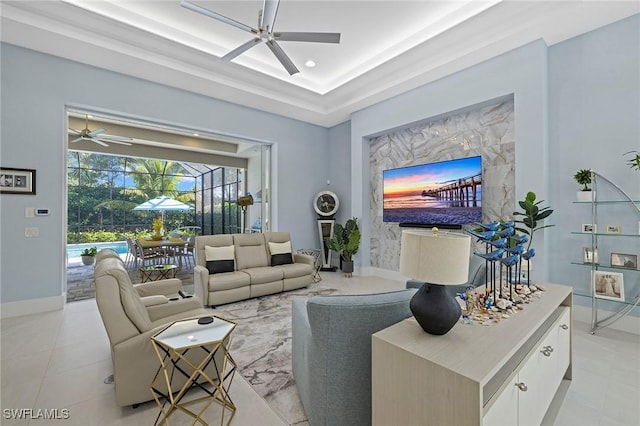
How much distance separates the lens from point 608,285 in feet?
10.0

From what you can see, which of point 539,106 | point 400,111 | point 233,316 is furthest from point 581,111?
point 233,316

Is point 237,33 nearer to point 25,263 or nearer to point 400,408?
point 25,263

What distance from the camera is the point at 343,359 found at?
1.50 metres

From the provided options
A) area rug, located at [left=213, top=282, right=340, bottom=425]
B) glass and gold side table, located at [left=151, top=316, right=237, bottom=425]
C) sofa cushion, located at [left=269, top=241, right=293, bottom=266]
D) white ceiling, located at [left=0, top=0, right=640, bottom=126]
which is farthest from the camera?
sofa cushion, located at [left=269, top=241, right=293, bottom=266]

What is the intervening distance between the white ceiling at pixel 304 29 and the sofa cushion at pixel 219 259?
9.05ft

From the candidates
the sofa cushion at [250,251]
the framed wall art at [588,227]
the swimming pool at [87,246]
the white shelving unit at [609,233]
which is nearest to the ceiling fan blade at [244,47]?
the sofa cushion at [250,251]

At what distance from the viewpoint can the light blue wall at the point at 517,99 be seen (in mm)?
3559

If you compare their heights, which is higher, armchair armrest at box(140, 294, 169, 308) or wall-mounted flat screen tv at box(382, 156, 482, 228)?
wall-mounted flat screen tv at box(382, 156, 482, 228)

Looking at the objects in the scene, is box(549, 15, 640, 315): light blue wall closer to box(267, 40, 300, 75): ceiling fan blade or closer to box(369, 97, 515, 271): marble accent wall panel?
box(369, 97, 515, 271): marble accent wall panel

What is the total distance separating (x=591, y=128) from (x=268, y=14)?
3934 mm

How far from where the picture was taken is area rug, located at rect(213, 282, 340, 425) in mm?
1991

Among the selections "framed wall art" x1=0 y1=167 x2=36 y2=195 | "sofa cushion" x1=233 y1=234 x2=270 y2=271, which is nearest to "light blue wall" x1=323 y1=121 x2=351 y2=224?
"sofa cushion" x1=233 y1=234 x2=270 y2=271

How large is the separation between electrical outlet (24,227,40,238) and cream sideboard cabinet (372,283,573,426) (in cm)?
483

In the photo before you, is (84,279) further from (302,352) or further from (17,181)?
(302,352)
